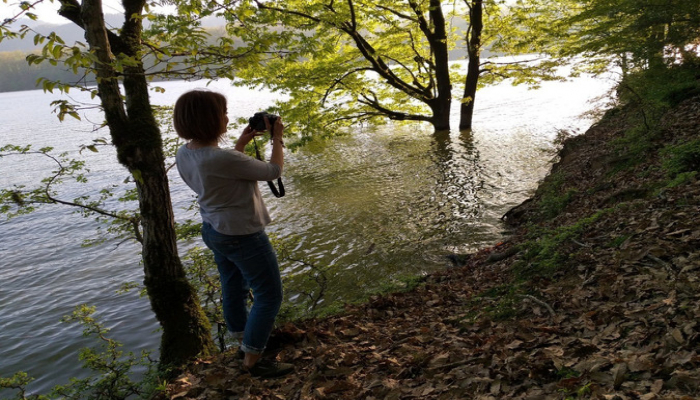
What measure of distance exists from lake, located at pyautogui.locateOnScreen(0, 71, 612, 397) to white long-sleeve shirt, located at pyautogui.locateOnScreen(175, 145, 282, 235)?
1099 mm

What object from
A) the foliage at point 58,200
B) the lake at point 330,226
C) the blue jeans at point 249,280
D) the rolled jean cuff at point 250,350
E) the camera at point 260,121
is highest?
the camera at point 260,121

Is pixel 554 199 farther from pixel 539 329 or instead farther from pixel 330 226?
pixel 539 329

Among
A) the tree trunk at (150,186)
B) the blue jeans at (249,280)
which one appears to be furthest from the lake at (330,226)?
the blue jeans at (249,280)

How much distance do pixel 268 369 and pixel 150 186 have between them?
228 centimetres

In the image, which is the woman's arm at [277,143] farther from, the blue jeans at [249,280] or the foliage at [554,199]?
the foliage at [554,199]

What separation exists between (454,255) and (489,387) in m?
5.18

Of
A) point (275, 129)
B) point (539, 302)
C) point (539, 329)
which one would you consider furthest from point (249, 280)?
point (539, 302)

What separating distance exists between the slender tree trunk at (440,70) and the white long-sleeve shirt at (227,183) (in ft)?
51.3

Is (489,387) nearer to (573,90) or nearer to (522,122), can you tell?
(522,122)

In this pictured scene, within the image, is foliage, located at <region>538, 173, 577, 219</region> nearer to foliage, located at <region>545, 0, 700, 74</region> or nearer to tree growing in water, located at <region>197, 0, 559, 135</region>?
foliage, located at <region>545, 0, 700, 74</region>

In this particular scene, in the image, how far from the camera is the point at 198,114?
312 cm

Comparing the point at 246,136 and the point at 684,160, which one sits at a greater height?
the point at 246,136

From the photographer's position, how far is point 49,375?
6.30m

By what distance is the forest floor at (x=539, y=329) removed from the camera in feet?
8.95
